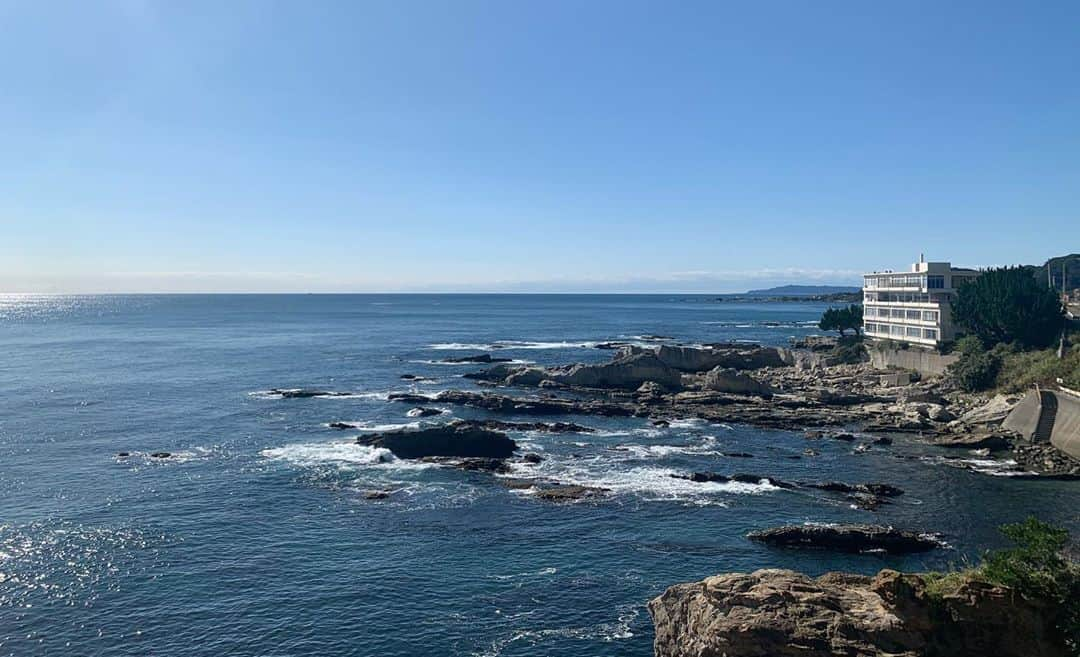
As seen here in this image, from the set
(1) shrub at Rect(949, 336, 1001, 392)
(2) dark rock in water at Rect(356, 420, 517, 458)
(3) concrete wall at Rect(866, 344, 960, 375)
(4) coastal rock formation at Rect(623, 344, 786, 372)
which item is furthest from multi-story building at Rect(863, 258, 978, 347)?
(2) dark rock in water at Rect(356, 420, 517, 458)

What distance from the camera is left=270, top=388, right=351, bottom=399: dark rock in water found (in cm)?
10712

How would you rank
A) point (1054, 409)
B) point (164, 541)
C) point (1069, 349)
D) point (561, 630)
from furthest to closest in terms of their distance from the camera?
point (1069, 349) → point (1054, 409) → point (164, 541) → point (561, 630)

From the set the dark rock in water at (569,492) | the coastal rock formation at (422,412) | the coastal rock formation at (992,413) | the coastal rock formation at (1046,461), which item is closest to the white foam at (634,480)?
the dark rock in water at (569,492)

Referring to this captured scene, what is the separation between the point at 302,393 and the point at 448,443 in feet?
141

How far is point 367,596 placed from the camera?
42.2 m

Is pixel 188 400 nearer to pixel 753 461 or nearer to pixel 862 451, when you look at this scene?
pixel 753 461

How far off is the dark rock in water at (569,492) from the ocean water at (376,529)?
5.76 ft

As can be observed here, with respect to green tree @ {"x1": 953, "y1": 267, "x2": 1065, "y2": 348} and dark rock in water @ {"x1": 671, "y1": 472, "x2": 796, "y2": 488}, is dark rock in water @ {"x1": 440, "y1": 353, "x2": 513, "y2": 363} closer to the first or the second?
green tree @ {"x1": 953, "y1": 267, "x2": 1065, "y2": 348}

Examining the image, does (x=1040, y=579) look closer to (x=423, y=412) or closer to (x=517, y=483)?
(x=517, y=483)

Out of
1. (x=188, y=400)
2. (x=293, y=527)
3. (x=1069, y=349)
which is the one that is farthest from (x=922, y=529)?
(x=188, y=400)

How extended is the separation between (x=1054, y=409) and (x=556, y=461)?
4666 cm

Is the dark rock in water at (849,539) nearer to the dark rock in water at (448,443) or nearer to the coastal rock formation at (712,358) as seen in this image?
the dark rock in water at (448,443)

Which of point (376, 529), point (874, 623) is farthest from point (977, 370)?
point (874, 623)

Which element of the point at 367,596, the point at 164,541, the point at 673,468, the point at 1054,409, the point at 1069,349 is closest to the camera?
the point at 367,596
